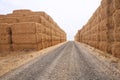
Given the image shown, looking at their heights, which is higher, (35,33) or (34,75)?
(35,33)

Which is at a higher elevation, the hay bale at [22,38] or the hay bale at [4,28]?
the hay bale at [4,28]

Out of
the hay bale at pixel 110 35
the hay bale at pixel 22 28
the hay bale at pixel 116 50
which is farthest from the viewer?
the hay bale at pixel 22 28

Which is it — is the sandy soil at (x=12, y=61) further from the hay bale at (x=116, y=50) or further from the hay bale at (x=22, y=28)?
the hay bale at (x=116, y=50)

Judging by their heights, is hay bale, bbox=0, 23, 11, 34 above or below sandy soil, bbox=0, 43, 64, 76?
above

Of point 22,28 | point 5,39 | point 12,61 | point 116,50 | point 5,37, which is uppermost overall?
point 22,28

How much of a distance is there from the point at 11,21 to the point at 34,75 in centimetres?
1490

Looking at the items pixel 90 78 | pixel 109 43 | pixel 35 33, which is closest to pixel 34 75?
pixel 90 78

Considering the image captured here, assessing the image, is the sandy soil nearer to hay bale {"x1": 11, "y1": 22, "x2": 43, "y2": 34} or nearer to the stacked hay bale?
the stacked hay bale

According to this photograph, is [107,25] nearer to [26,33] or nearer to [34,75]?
[26,33]

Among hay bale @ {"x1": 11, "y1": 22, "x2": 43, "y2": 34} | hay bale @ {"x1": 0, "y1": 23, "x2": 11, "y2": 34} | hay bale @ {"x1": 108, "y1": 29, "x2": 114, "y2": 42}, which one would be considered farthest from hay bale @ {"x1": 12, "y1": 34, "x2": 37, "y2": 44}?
hay bale @ {"x1": 108, "y1": 29, "x2": 114, "y2": 42}

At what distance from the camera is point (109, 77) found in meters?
6.46

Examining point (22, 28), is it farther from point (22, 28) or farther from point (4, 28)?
point (4, 28)

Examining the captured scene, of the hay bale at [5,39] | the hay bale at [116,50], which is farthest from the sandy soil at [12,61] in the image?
the hay bale at [116,50]

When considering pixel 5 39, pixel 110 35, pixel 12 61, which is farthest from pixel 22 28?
pixel 110 35
